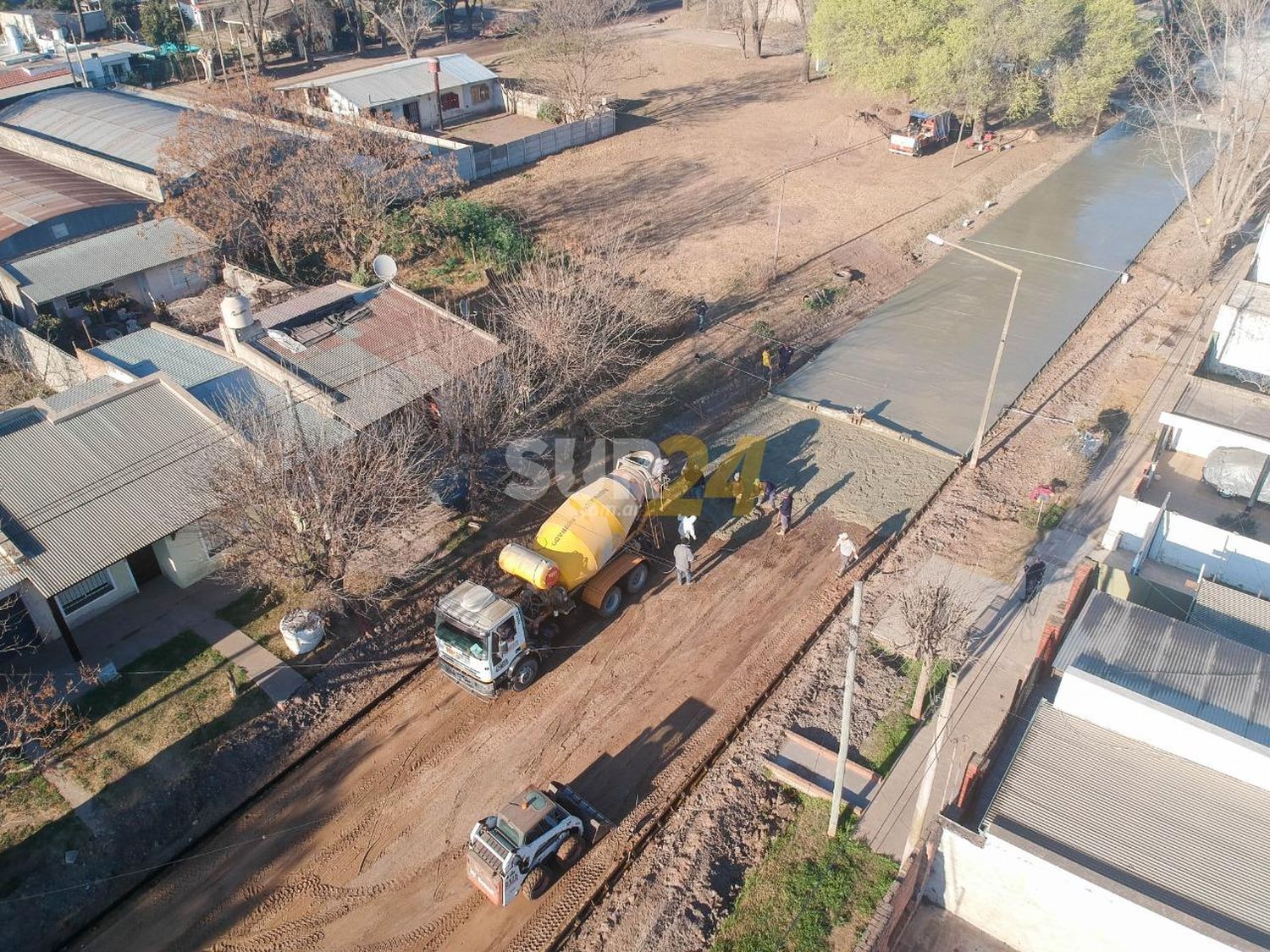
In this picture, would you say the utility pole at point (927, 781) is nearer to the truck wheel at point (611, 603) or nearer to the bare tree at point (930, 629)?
the bare tree at point (930, 629)

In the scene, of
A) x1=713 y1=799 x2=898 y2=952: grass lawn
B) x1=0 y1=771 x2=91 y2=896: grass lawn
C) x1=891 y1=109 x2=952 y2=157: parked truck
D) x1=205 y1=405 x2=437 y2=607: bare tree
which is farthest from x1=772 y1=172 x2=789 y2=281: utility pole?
x1=0 y1=771 x2=91 y2=896: grass lawn

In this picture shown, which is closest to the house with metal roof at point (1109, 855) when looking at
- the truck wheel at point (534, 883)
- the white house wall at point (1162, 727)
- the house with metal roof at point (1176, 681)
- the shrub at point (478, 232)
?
the white house wall at point (1162, 727)

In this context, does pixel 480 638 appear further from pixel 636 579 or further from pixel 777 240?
pixel 777 240

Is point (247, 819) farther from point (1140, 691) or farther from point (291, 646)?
point (1140, 691)

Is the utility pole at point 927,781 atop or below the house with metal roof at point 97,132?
below

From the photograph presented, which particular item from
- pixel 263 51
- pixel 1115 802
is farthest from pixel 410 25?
pixel 1115 802
